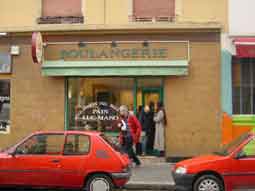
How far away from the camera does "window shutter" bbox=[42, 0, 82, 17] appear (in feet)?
56.6

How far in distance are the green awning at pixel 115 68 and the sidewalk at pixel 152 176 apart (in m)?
2.89

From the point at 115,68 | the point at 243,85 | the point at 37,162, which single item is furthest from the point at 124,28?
the point at 37,162

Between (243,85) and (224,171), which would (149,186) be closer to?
(224,171)

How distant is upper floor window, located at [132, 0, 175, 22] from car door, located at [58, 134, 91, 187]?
7117 millimetres

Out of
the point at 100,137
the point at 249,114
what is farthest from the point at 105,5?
the point at 100,137

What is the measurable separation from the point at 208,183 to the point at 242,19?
7.54 m

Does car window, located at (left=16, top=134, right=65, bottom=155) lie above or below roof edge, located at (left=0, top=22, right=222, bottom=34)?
below

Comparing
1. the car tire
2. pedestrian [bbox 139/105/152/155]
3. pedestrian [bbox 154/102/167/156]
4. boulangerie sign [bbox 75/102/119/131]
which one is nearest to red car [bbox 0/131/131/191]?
the car tire

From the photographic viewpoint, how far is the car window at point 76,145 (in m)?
10.8

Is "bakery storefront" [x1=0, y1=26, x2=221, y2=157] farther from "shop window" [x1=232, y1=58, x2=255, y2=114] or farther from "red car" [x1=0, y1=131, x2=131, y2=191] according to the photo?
"red car" [x1=0, y1=131, x2=131, y2=191]

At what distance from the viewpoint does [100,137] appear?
1098cm

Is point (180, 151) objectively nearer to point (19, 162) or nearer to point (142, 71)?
point (142, 71)

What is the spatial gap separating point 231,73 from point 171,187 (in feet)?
19.0

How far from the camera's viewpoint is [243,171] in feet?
33.8
